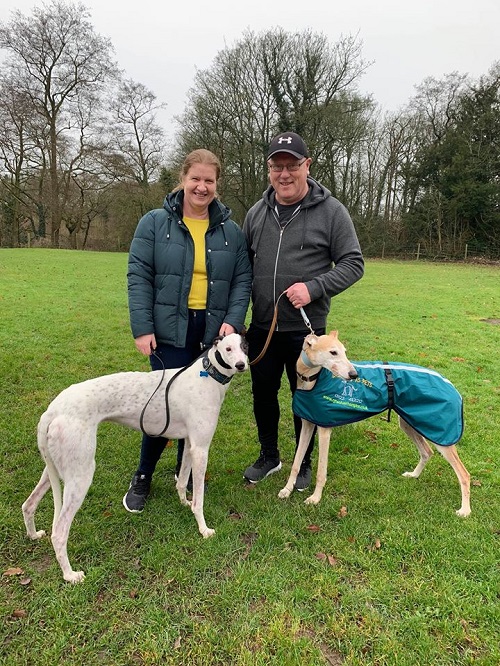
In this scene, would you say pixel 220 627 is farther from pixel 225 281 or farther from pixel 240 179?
pixel 240 179

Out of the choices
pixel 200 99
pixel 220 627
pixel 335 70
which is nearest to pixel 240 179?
pixel 200 99

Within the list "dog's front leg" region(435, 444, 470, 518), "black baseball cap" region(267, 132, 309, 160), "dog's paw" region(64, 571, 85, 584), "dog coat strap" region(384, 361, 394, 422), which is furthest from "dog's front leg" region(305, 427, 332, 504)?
"black baseball cap" region(267, 132, 309, 160)

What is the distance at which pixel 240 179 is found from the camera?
3014cm

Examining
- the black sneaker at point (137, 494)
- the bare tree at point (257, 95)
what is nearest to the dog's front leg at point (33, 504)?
the black sneaker at point (137, 494)

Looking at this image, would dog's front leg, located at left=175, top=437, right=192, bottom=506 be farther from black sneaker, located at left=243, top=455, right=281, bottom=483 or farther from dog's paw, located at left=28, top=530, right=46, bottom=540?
dog's paw, located at left=28, top=530, right=46, bottom=540

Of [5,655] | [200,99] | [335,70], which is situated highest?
[335,70]

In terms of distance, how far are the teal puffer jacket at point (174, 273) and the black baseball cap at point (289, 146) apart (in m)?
0.58

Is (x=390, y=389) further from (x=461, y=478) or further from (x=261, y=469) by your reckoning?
(x=261, y=469)

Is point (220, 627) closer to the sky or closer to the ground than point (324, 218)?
closer to the ground

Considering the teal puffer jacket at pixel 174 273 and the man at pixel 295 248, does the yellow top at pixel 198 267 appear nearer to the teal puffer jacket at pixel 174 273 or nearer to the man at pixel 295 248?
the teal puffer jacket at pixel 174 273

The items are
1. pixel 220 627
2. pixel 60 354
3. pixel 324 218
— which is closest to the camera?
pixel 220 627

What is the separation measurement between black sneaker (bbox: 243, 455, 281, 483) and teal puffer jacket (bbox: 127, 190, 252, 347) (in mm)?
1346

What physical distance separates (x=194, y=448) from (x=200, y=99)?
31.7 meters

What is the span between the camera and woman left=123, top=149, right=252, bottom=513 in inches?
124
